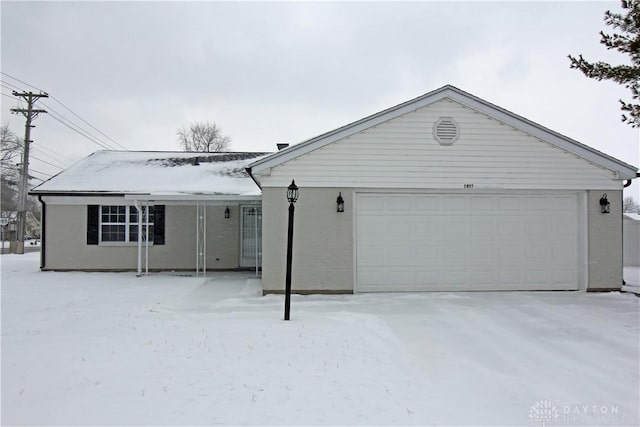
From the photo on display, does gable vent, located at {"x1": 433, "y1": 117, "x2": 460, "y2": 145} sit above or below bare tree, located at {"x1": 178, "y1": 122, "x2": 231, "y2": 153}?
below

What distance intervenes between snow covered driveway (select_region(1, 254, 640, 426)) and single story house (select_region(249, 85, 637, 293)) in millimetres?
1145

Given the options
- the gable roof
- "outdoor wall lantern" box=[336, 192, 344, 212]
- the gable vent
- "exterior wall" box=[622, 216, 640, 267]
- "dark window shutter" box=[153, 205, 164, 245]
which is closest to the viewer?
the gable roof

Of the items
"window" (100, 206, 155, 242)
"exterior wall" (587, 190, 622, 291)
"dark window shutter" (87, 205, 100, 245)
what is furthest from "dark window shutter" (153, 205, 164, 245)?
"exterior wall" (587, 190, 622, 291)

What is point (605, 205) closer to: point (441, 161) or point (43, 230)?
point (441, 161)

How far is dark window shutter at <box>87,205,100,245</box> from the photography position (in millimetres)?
14111

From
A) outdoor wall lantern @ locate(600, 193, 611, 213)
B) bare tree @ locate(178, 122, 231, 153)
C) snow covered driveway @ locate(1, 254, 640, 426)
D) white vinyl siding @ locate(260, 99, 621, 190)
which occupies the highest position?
bare tree @ locate(178, 122, 231, 153)

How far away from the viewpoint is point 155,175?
15289mm

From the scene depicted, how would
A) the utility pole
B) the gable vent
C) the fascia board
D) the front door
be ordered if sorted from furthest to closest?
the utility pole
the front door
the fascia board
the gable vent

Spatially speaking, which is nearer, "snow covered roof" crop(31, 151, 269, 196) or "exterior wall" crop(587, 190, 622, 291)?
"exterior wall" crop(587, 190, 622, 291)

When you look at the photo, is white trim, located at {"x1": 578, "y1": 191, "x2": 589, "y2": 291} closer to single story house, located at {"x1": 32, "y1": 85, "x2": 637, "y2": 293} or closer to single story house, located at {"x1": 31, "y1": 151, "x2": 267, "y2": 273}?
single story house, located at {"x1": 32, "y1": 85, "x2": 637, "y2": 293}

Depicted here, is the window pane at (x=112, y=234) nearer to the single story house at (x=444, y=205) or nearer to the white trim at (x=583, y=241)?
the single story house at (x=444, y=205)

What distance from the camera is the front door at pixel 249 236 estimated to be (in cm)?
1462

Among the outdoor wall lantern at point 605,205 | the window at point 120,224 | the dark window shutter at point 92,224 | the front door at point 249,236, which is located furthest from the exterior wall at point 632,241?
the dark window shutter at point 92,224

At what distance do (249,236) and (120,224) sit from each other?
426 cm
